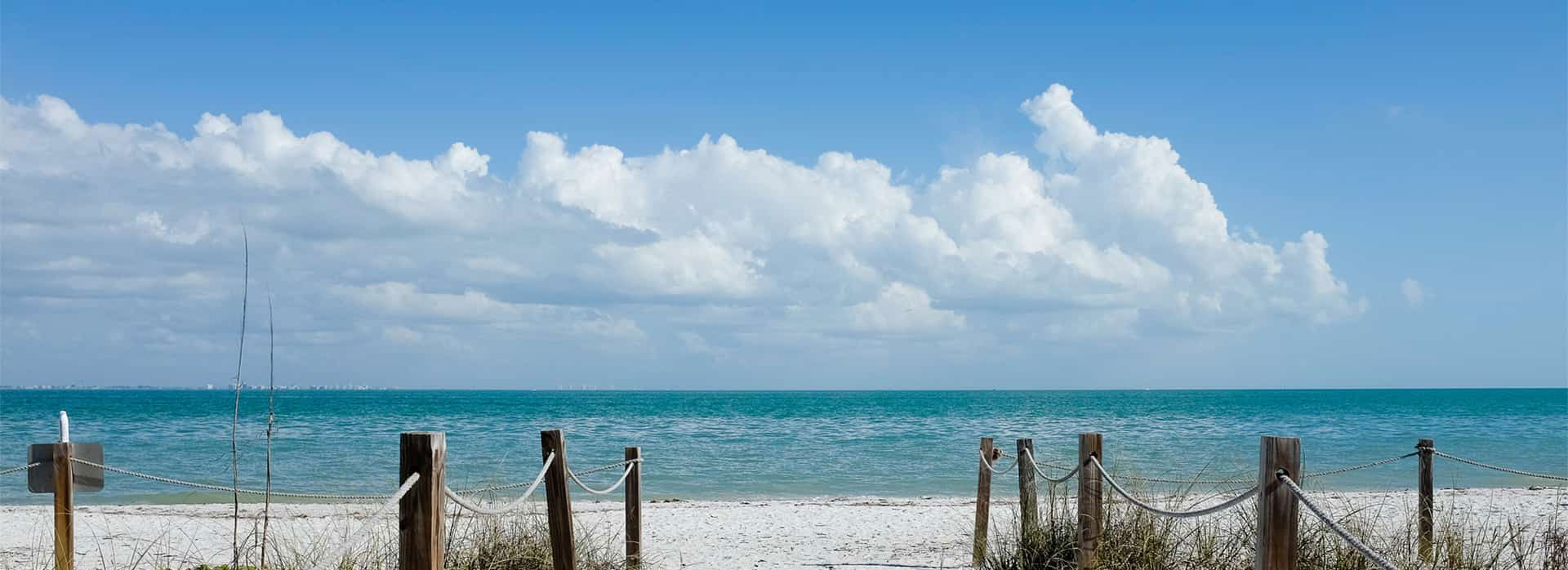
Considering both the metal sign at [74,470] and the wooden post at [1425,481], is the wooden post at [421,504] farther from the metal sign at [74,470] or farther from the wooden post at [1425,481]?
the wooden post at [1425,481]

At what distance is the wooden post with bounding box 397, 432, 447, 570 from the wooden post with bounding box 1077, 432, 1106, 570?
450 centimetres

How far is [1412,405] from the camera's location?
86.6 meters

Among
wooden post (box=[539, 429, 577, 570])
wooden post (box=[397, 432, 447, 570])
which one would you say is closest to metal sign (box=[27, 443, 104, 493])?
wooden post (box=[539, 429, 577, 570])

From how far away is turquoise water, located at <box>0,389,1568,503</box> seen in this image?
20.6m

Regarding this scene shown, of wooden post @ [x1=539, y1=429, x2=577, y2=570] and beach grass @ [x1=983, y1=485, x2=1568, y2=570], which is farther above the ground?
wooden post @ [x1=539, y1=429, x2=577, y2=570]

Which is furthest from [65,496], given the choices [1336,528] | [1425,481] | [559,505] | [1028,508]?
[1425,481]

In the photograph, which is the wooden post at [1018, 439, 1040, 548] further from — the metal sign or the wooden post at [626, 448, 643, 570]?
the metal sign

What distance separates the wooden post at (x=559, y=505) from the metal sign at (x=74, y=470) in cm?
353

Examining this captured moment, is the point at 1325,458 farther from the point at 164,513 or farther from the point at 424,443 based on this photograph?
the point at 424,443

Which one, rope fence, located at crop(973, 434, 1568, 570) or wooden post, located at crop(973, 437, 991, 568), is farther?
wooden post, located at crop(973, 437, 991, 568)

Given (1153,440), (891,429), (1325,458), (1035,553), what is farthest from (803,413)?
(1035,553)

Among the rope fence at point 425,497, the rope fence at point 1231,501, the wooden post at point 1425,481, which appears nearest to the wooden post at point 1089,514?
the rope fence at point 1231,501

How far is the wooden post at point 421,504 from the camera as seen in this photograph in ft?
13.4

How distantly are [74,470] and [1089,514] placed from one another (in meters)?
7.03
